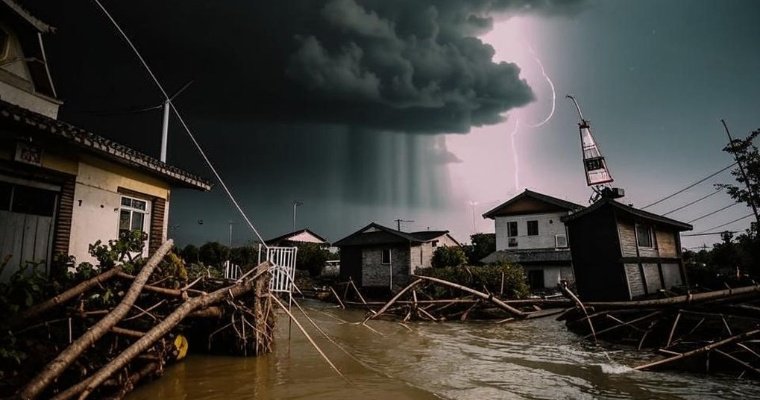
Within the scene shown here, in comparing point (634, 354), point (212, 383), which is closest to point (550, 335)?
point (634, 354)

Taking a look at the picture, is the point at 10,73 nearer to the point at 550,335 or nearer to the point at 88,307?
the point at 88,307

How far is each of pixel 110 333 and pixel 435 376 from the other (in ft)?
21.6

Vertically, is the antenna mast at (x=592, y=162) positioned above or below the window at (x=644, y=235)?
above

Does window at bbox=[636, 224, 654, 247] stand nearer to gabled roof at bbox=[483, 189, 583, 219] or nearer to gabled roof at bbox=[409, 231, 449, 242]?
gabled roof at bbox=[483, 189, 583, 219]

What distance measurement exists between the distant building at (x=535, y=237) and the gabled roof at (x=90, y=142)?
2288 cm

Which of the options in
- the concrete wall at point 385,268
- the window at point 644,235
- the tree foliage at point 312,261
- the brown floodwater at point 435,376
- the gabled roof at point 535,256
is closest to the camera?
the brown floodwater at point 435,376

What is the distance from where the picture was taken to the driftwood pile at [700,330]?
816 cm

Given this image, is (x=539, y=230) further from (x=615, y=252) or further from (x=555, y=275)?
(x=615, y=252)

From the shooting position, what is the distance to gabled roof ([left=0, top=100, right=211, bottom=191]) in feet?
22.5

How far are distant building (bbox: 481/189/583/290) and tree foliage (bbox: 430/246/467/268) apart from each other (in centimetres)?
184

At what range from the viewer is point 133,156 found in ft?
32.1

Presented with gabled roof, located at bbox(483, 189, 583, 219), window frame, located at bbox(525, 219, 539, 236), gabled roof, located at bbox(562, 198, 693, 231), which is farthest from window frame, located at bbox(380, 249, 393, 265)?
gabled roof, located at bbox(562, 198, 693, 231)

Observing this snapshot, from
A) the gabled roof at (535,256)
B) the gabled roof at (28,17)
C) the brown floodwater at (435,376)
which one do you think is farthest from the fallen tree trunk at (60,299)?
the gabled roof at (535,256)

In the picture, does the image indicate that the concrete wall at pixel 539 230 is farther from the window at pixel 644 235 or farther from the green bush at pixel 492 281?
the window at pixel 644 235
